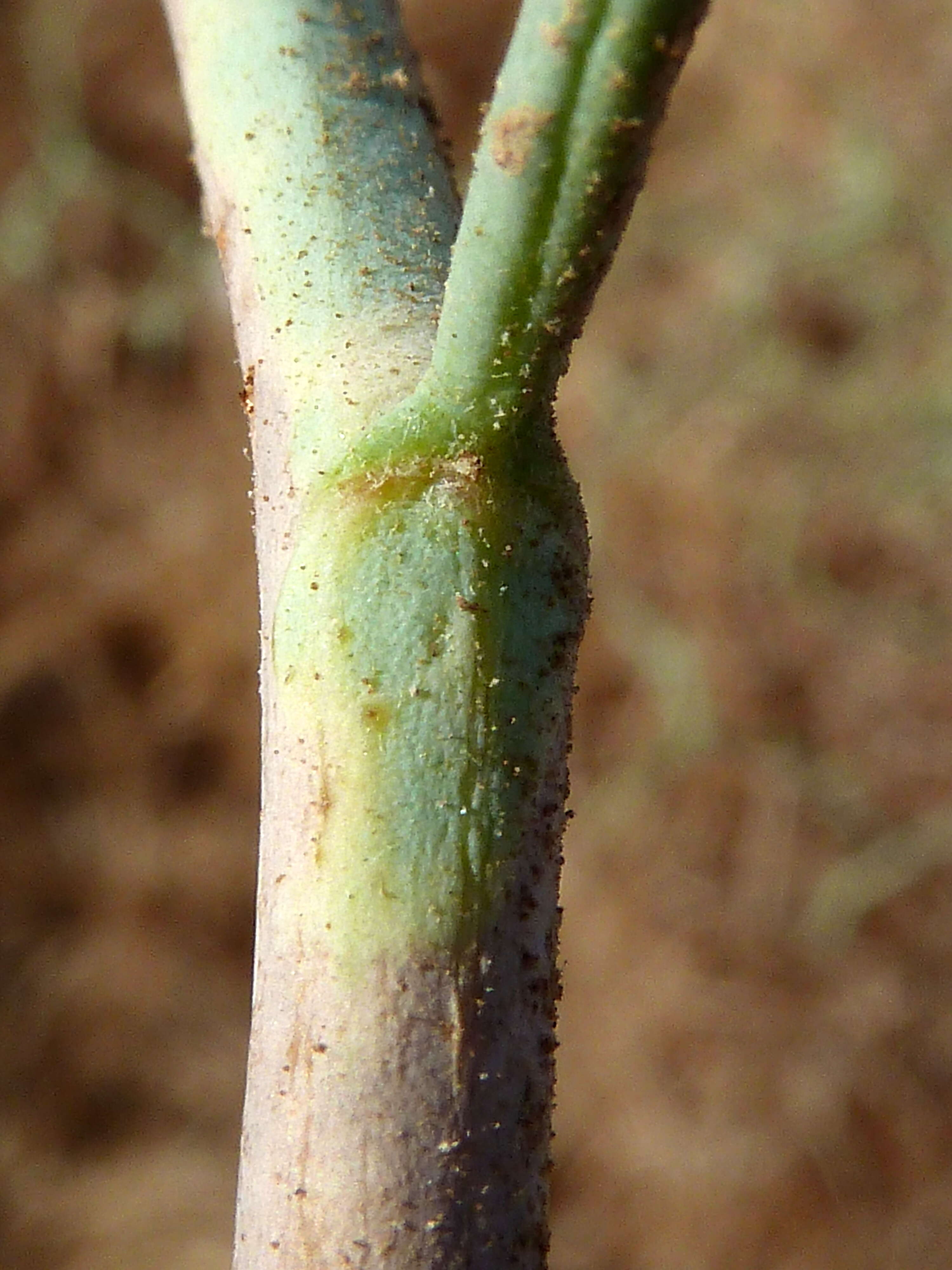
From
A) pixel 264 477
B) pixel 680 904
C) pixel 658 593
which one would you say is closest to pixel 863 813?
pixel 680 904

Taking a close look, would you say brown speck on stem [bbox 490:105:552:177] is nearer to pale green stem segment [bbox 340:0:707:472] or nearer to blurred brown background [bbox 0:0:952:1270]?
pale green stem segment [bbox 340:0:707:472]

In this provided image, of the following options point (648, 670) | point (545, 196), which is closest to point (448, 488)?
point (545, 196)

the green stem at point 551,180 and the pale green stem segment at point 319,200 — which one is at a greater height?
the pale green stem segment at point 319,200

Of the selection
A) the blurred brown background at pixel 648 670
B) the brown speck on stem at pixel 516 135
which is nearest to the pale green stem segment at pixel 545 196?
the brown speck on stem at pixel 516 135

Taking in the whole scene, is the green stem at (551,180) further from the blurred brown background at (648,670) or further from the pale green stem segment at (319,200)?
the blurred brown background at (648,670)

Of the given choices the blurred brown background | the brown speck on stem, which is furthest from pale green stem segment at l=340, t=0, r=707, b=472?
the blurred brown background
